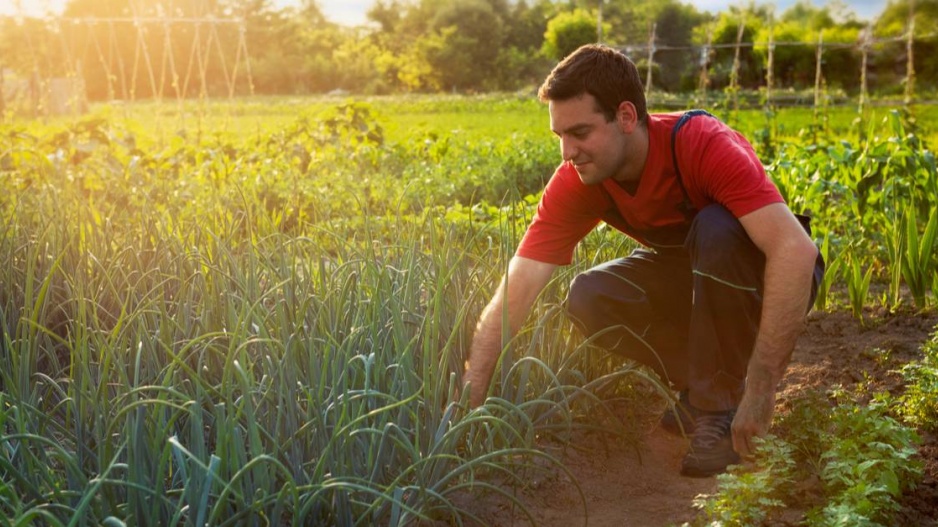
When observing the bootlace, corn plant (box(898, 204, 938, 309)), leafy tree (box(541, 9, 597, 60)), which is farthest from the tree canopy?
the bootlace

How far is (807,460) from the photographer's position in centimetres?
259

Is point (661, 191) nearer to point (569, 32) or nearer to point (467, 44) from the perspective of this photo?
point (569, 32)

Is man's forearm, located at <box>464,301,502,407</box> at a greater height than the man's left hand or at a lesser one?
greater

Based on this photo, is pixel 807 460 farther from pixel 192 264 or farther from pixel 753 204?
pixel 192 264

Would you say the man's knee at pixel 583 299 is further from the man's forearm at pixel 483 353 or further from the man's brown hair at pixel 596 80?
the man's brown hair at pixel 596 80

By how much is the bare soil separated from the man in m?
0.12

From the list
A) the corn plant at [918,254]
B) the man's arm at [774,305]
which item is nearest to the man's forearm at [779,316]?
the man's arm at [774,305]

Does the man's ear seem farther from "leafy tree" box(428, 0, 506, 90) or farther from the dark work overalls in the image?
"leafy tree" box(428, 0, 506, 90)

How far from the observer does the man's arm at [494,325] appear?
2748 mm

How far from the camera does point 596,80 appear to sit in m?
2.72

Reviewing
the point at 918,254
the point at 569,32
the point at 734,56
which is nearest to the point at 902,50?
the point at 734,56

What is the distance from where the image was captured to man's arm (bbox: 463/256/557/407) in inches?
108

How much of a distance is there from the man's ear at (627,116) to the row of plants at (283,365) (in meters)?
0.46

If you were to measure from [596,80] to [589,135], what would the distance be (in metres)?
0.15
